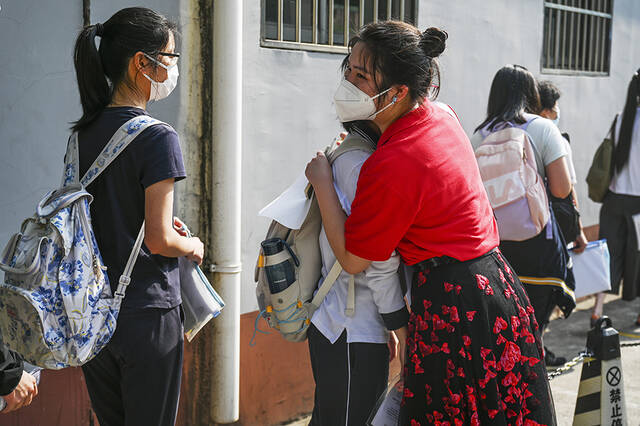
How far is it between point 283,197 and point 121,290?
0.61 meters

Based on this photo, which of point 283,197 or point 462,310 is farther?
point 283,197

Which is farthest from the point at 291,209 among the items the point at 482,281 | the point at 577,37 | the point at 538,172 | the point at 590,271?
the point at 577,37

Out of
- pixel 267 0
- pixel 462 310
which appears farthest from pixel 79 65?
pixel 267 0

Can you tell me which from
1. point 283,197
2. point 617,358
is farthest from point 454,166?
point 617,358

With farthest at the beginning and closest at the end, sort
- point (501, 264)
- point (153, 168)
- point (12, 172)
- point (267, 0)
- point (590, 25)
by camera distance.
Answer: point (590, 25), point (267, 0), point (12, 172), point (501, 264), point (153, 168)

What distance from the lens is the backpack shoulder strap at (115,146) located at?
7.12 feet

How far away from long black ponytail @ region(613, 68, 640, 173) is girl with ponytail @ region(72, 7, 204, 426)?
4595 millimetres

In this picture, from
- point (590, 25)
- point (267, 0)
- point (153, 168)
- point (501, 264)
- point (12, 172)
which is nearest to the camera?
point (153, 168)

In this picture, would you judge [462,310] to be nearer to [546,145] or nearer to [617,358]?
[617,358]

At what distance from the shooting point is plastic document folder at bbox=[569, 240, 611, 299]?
4.64 meters

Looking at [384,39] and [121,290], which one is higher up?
[384,39]

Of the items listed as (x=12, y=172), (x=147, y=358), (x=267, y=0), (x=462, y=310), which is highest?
(x=267, y=0)

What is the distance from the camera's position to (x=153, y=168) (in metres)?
2.16

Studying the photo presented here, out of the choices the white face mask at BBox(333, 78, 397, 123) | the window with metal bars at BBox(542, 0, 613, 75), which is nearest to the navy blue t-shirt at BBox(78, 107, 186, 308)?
the white face mask at BBox(333, 78, 397, 123)
